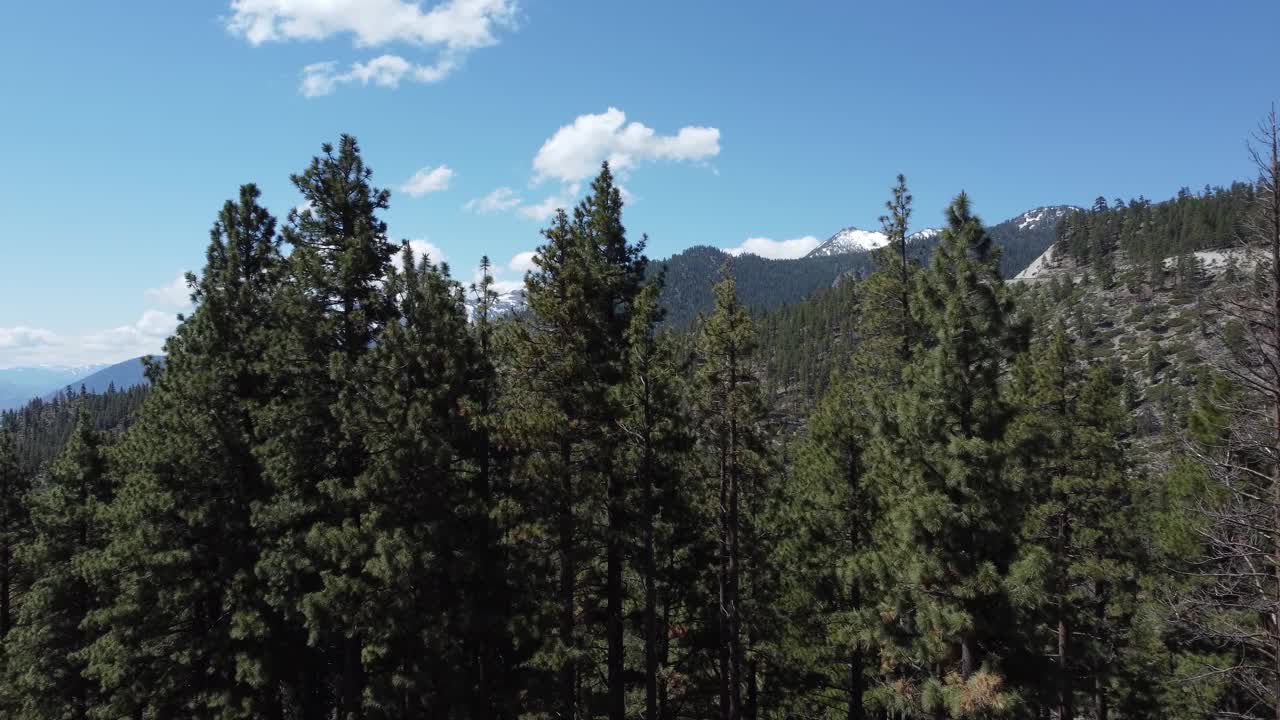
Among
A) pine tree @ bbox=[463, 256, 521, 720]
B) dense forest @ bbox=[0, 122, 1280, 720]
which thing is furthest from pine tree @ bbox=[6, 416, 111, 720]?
pine tree @ bbox=[463, 256, 521, 720]

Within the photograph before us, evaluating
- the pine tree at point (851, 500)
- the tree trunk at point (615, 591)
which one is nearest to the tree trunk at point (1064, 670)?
the pine tree at point (851, 500)

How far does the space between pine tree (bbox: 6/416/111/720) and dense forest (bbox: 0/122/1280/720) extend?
3.52 m

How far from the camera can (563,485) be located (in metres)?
15.0

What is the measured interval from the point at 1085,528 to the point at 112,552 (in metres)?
26.9

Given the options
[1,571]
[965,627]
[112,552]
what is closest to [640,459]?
[965,627]

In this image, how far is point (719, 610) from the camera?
1875 centimetres

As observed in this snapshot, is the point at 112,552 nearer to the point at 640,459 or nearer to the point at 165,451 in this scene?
the point at 165,451

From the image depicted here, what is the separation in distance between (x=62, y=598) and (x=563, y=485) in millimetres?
19554

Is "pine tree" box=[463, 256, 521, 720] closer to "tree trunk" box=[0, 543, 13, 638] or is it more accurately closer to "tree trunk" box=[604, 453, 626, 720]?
Result: "tree trunk" box=[604, 453, 626, 720]

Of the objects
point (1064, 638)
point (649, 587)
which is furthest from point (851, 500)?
point (1064, 638)

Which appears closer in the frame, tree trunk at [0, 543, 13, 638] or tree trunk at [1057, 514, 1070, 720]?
tree trunk at [1057, 514, 1070, 720]

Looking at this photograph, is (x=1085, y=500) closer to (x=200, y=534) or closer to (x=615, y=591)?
(x=615, y=591)

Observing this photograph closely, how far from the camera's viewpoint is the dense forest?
13.2 meters

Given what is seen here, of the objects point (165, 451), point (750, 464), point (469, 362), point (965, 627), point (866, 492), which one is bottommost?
point (965, 627)
